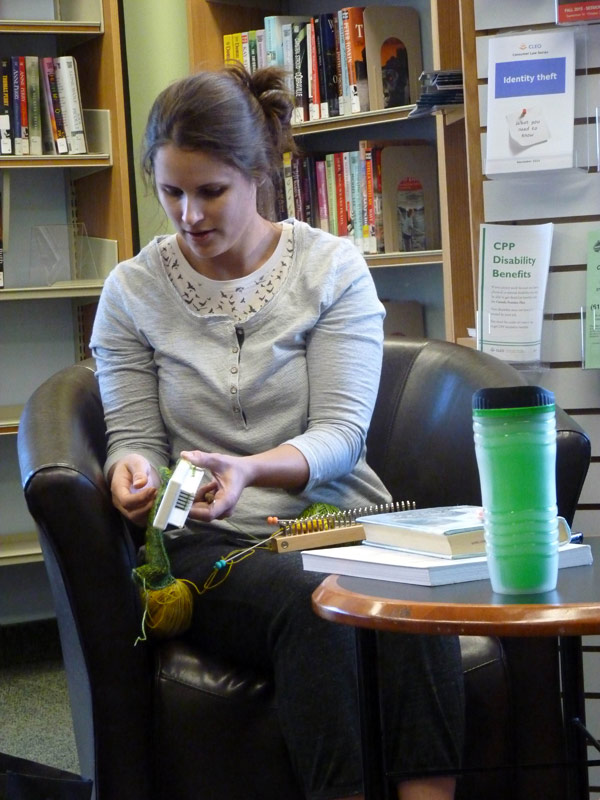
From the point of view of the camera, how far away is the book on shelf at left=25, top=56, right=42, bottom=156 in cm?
317

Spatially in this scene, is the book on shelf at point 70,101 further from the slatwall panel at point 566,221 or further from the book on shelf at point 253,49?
the slatwall panel at point 566,221

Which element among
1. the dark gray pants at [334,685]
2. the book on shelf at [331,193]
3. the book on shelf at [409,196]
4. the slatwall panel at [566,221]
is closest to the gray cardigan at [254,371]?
the dark gray pants at [334,685]

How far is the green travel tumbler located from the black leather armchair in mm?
570

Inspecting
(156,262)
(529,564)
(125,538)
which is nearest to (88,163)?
(156,262)

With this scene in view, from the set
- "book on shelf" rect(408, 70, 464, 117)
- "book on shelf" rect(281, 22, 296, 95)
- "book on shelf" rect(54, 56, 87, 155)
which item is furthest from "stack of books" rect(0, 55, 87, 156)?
"book on shelf" rect(408, 70, 464, 117)

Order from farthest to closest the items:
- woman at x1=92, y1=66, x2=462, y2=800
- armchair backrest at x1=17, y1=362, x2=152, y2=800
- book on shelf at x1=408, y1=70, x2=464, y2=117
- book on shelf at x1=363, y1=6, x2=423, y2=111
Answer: book on shelf at x1=363, y1=6, x2=423, y2=111
book on shelf at x1=408, y1=70, x2=464, y2=117
woman at x1=92, y1=66, x2=462, y2=800
armchair backrest at x1=17, y1=362, x2=152, y2=800

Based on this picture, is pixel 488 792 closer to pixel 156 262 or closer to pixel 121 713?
pixel 121 713

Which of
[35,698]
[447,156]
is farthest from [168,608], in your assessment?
[35,698]

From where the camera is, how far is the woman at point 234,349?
1.66 meters

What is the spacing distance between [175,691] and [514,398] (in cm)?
78

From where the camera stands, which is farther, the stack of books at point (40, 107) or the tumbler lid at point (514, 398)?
the stack of books at point (40, 107)

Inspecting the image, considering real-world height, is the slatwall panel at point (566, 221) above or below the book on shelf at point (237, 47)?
below

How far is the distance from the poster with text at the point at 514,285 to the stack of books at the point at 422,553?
938 mm

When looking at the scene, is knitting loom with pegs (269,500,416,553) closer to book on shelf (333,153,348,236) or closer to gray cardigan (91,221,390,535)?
gray cardigan (91,221,390,535)
